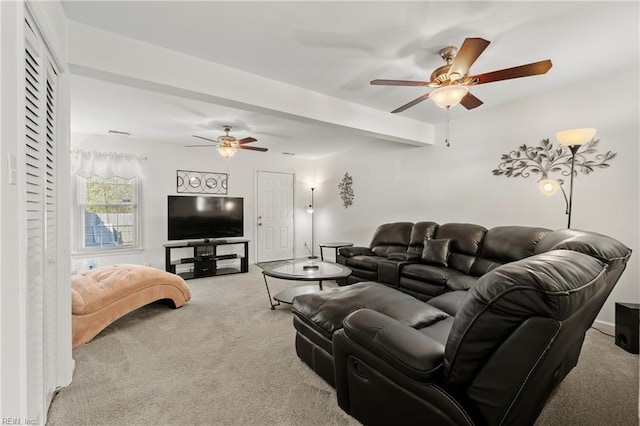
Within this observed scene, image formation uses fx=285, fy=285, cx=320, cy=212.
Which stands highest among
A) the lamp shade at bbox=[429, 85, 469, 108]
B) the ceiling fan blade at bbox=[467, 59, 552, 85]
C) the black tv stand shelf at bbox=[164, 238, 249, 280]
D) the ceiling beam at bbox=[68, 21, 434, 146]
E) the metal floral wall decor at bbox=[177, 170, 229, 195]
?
the ceiling beam at bbox=[68, 21, 434, 146]

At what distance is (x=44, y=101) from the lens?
1.56 meters

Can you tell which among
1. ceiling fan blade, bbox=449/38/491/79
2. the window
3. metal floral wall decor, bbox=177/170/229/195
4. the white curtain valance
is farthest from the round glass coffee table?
the white curtain valance

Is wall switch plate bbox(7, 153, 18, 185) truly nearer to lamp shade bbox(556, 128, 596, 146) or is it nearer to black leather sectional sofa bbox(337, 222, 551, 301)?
black leather sectional sofa bbox(337, 222, 551, 301)

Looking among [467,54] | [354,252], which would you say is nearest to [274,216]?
[354,252]

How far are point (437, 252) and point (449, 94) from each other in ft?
6.50

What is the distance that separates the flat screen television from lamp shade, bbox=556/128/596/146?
202 inches

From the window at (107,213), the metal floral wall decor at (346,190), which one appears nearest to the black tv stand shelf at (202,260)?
the window at (107,213)

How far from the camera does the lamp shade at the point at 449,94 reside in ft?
7.38

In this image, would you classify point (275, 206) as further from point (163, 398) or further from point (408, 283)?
point (163, 398)

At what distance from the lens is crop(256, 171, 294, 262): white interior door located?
6.64 metres

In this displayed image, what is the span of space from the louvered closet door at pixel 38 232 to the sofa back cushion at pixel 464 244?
3.66 meters

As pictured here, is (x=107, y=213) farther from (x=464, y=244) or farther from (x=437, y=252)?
(x=464, y=244)

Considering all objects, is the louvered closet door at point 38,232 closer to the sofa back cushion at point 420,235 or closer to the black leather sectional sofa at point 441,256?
the black leather sectional sofa at point 441,256

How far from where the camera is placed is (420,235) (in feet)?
13.5
